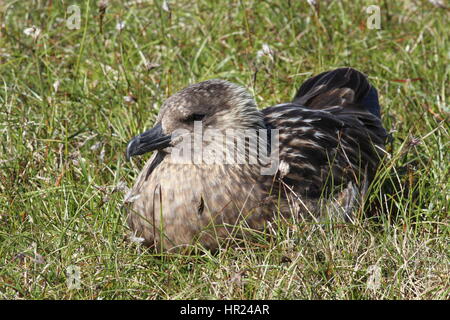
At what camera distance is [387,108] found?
17.7 ft

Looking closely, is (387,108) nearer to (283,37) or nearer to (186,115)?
(283,37)

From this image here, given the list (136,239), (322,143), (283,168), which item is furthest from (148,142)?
(322,143)

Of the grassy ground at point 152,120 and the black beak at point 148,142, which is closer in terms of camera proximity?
the grassy ground at point 152,120

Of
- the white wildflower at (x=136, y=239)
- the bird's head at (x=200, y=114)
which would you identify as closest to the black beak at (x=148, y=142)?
the bird's head at (x=200, y=114)

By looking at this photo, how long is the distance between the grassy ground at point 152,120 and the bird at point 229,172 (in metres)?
0.12

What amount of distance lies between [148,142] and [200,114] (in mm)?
298

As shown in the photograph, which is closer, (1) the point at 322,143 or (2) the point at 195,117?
(2) the point at 195,117

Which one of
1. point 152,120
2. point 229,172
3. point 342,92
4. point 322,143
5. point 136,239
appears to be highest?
point 342,92

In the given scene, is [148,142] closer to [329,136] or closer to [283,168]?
[283,168]

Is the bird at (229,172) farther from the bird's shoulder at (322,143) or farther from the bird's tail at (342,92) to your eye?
the bird's tail at (342,92)

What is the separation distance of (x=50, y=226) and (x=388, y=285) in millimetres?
1623

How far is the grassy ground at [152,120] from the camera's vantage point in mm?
3688

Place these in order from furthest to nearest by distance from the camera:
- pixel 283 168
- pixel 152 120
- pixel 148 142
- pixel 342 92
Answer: pixel 152 120 → pixel 342 92 → pixel 148 142 → pixel 283 168

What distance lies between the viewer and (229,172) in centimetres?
425
